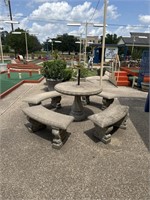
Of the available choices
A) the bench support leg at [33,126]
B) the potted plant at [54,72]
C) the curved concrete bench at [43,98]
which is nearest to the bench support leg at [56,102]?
the curved concrete bench at [43,98]

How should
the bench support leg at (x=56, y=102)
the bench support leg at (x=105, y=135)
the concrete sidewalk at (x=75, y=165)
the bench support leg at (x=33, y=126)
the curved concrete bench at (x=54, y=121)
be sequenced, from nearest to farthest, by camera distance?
the concrete sidewalk at (x=75, y=165)
the curved concrete bench at (x=54, y=121)
the bench support leg at (x=105, y=135)
the bench support leg at (x=33, y=126)
the bench support leg at (x=56, y=102)

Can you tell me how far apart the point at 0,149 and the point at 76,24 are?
11.7 m

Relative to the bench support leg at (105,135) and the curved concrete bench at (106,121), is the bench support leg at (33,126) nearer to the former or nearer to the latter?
the curved concrete bench at (106,121)

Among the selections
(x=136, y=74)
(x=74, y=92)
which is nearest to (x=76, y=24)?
(x=136, y=74)

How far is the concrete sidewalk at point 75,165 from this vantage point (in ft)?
7.80

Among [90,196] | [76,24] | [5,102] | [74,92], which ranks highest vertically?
[76,24]

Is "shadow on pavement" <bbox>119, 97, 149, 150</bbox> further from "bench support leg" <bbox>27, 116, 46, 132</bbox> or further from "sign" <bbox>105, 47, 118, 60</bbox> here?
"sign" <bbox>105, 47, 118, 60</bbox>

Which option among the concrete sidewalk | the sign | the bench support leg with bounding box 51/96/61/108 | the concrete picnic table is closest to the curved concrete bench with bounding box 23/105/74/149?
the concrete sidewalk

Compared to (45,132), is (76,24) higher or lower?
higher

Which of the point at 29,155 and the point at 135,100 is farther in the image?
the point at 135,100

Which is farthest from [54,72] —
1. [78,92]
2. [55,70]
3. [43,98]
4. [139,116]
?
[139,116]

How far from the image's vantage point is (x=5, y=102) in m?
6.14

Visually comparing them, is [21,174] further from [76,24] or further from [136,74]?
[76,24]

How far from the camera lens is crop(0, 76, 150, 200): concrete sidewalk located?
2.38 meters
